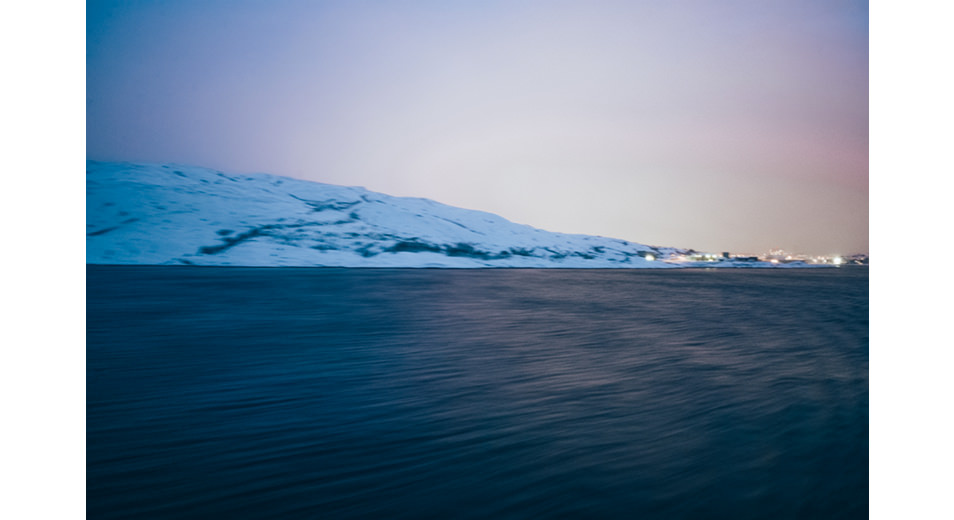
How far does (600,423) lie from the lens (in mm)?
5375

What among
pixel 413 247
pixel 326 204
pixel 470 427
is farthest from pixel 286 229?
pixel 470 427

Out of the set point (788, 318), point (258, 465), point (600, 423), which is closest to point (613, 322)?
point (788, 318)

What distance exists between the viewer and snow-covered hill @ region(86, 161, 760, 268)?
2753 inches

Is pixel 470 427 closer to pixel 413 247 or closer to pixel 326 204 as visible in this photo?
pixel 413 247

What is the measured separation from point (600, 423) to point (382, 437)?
7.27 ft

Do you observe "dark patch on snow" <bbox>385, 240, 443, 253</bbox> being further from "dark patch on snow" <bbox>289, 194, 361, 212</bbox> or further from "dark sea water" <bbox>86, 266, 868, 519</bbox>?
"dark sea water" <bbox>86, 266, 868, 519</bbox>

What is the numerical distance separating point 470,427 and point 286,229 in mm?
90273

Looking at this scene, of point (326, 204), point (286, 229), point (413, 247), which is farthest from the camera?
point (326, 204)

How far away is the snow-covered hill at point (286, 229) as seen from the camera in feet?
229

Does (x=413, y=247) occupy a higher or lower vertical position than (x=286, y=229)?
lower

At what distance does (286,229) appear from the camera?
3509 inches

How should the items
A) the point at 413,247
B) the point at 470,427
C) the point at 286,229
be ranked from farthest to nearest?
the point at 413,247
the point at 286,229
the point at 470,427

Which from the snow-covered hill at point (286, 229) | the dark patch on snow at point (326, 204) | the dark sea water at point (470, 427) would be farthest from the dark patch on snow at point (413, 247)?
the dark sea water at point (470, 427)
